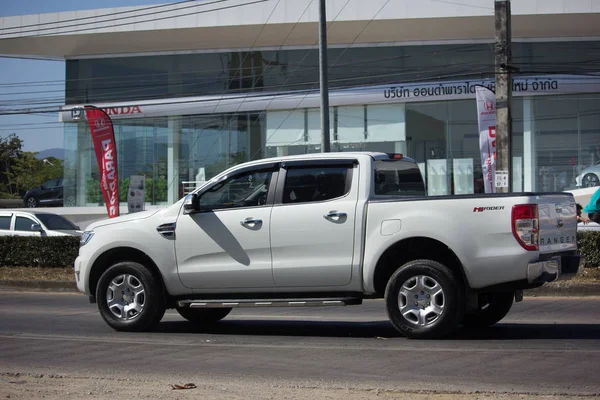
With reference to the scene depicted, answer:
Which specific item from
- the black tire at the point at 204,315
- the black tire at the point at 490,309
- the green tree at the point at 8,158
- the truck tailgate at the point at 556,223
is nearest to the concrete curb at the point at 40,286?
the black tire at the point at 204,315

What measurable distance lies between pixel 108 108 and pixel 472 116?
15.6 metres

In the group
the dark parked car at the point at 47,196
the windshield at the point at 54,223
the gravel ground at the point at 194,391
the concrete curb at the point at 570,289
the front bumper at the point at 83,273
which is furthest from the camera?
the dark parked car at the point at 47,196

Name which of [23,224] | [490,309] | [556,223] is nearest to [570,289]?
[490,309]

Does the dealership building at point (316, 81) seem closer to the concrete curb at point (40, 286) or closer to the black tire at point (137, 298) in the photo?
the concrete curb at point (40, 286)

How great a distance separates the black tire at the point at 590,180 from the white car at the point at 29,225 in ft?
61.9

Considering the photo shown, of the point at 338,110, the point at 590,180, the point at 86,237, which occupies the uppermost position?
the point at 338,110

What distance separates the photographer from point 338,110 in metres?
34.5

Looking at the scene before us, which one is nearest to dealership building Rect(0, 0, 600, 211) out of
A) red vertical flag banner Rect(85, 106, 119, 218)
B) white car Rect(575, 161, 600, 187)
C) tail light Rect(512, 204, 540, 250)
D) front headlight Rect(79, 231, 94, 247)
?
white car Rect(575, 161, 600, 187)

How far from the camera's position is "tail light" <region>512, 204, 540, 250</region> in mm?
8258

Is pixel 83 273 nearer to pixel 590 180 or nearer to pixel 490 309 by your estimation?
pixel 490 309

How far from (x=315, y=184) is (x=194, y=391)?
358 cm

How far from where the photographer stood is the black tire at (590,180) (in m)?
31.8

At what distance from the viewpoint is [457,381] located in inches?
259

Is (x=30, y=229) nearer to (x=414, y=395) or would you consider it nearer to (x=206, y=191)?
(x=206, y=191)
